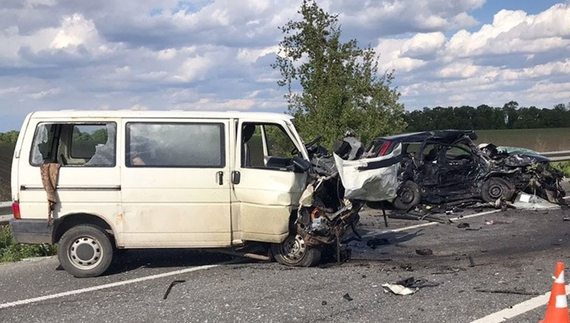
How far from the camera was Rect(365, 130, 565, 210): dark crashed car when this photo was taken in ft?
39.4

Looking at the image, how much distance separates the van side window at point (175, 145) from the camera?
6.94 metres

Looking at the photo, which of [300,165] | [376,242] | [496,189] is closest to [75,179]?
[300,165]

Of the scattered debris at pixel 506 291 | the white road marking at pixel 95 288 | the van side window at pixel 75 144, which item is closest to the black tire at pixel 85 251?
the white road marking at pixel 95 288

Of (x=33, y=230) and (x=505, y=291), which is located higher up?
(x=33, y=230)

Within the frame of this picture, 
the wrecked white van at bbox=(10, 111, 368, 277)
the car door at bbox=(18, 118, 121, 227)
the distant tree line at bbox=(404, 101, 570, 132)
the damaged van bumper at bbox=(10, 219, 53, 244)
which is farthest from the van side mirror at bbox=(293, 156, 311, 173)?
the distant tree line at bbox=(404, 101, 570, 132)

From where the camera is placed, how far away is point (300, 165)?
679 centimetres

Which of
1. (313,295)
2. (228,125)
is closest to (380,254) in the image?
(313,295)

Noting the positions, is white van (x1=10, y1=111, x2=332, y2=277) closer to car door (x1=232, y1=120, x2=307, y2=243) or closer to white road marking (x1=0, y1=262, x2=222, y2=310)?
car door (x1=232, y1=120, x2=307, y2=243)

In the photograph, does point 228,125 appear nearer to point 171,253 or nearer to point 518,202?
point 171,253

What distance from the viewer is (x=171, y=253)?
829cm

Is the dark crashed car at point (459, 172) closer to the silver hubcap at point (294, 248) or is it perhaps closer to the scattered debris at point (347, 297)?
the silver hubcap at point (294, 248)

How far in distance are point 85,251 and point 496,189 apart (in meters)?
8.72

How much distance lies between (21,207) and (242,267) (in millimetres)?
2784

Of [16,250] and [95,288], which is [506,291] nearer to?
[95,288]
